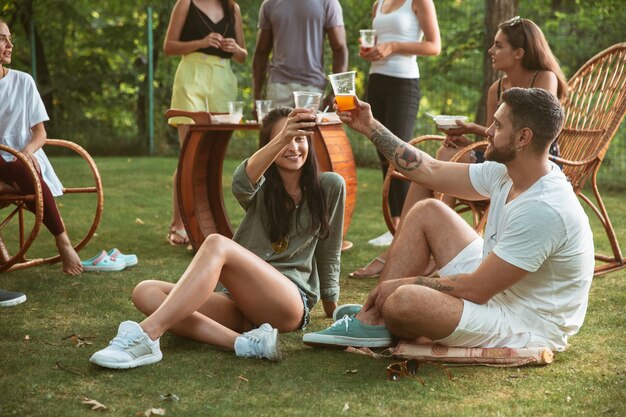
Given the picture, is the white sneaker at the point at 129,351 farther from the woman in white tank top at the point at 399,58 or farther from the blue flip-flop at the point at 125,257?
the woman in white tank top at the point at 399,58

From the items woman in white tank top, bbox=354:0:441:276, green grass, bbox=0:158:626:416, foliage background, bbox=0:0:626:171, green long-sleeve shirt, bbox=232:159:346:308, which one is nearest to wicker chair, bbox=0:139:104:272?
green grass, bbox=0:158:626:416

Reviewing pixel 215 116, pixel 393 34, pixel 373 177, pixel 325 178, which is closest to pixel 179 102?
pixel 215 116

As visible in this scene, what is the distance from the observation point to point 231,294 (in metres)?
3.19

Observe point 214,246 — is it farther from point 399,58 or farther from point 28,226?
point 28,226

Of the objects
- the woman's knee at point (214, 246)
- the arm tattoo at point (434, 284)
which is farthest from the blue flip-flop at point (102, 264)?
the arm tattoo at point (434, 284)

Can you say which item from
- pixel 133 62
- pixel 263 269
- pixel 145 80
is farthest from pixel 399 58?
pixel 133 62

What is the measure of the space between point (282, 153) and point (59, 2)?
892 cm

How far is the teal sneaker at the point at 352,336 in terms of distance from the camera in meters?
3.12

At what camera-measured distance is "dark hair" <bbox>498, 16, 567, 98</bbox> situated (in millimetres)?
4191

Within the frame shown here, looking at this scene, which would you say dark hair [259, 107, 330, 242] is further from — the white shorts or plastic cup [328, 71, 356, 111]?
the white shorts

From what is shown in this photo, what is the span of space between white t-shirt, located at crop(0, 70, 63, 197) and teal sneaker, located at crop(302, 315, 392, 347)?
2.06 m

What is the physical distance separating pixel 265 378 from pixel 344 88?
3.64 ft

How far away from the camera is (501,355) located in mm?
2955

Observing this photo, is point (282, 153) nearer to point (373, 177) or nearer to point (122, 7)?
point (373, 177)
